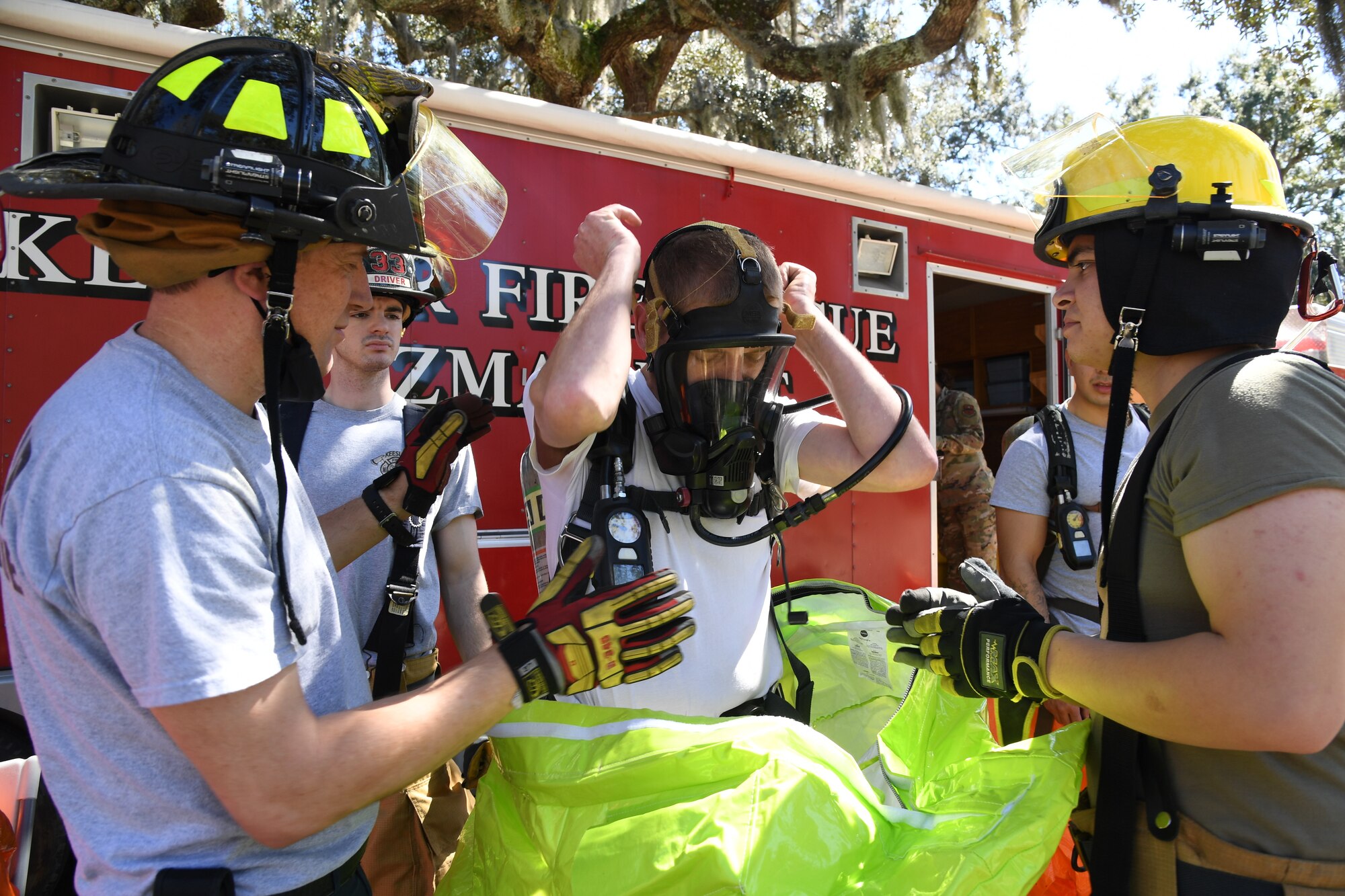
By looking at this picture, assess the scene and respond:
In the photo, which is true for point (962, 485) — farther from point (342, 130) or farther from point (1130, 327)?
point (342, 130)

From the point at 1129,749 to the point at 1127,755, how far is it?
1cm

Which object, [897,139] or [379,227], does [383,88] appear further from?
[897,139]

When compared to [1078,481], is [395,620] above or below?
below

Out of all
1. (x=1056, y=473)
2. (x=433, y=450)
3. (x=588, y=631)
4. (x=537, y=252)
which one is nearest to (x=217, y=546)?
(x=588, y=631)

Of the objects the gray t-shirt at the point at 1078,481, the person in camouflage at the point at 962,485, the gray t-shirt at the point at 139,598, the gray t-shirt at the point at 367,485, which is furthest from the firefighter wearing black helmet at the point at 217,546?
the person in camouflage at the point at 962,485

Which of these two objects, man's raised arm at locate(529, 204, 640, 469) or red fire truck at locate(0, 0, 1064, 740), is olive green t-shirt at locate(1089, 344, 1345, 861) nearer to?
man's raised arm at locate(529, 204, 640, 469)

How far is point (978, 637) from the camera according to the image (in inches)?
64.5

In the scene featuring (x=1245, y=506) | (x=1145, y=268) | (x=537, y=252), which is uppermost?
(x=537, y=252)

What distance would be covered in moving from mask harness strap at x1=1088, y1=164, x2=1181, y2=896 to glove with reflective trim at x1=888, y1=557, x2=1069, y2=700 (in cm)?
13

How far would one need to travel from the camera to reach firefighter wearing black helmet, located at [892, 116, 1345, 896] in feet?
3.91

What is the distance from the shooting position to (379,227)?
1412 millimetres

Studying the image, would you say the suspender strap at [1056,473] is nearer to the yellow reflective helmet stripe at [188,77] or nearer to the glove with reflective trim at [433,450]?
the glove with reflective trim at [433,450]

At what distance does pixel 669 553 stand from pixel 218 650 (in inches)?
42.9

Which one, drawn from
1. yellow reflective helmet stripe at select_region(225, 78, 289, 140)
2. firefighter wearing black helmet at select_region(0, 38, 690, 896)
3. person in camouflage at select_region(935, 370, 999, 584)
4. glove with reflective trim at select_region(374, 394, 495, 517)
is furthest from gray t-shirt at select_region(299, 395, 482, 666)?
person in camouflage at select_region(935, 370, 999, 584)
